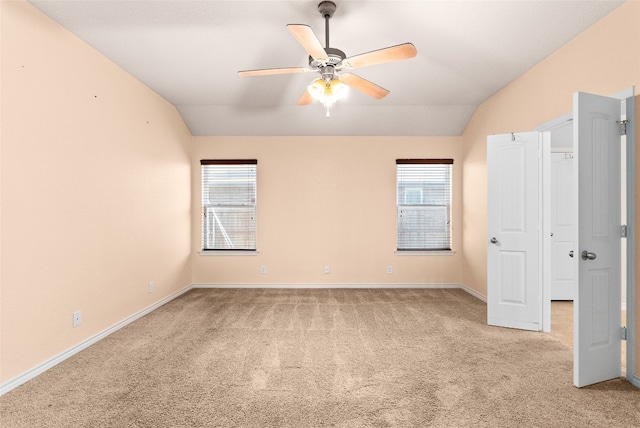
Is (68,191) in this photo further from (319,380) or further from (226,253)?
(226,253)

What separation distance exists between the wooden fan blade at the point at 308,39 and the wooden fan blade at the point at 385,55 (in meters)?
0.21

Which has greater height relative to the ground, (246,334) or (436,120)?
(436,120)

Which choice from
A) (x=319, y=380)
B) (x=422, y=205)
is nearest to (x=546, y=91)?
(x=422, y=205)

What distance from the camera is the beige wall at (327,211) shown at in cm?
559

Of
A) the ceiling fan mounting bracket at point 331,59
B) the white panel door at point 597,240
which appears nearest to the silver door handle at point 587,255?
the white panel door at point 597,240

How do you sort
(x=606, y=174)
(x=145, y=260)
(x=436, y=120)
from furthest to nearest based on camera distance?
(x=436, y=120), (x=145, y=260), (x=606, y=174)

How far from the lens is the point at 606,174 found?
2428mm

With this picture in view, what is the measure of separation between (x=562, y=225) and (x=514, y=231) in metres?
1.64

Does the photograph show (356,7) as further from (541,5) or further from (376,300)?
(376,300)

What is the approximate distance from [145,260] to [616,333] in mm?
4634

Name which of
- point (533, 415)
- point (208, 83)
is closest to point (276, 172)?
point (208, 83)

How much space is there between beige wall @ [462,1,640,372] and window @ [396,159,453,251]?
0.33 metres

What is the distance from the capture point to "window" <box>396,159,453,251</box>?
5.64 meters

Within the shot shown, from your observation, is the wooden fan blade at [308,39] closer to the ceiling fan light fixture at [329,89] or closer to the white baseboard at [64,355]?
the ceiling fan light fixture at [329,89]
